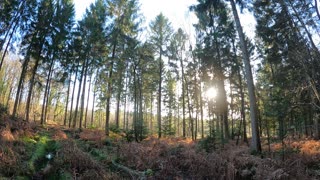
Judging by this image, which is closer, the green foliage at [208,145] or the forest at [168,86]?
the forest at [168,86]

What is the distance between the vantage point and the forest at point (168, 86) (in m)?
7.09

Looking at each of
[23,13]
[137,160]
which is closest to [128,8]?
[23,13]

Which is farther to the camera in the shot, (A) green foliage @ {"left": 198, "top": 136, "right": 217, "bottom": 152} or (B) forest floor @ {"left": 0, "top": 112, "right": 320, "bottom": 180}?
(A) green foliage @ {"left": 198, "top": 136, "right": 217, "bottom": 152}

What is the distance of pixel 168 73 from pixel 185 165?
66.5 feet

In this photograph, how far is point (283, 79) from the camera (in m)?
17.3

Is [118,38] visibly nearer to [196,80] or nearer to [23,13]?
[23,13]

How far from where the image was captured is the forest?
7.09m

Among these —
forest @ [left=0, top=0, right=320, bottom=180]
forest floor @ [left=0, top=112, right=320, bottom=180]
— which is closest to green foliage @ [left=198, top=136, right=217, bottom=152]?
forest @ [left=0, top=0, right=320, bottom=180]

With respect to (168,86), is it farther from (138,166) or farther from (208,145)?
(138,166)

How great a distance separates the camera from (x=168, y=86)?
34.2 metres

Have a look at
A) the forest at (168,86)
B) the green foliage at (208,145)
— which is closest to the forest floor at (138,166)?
the forest at (168,86)

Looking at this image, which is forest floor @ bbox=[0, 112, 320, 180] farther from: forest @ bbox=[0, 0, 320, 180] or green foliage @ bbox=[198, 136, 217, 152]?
green foliage @ bbox=[198, 136, 217, 152]

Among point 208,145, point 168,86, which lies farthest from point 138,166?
point 168,86

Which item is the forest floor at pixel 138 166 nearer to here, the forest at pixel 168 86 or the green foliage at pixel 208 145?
the forest at pixel 168 86
